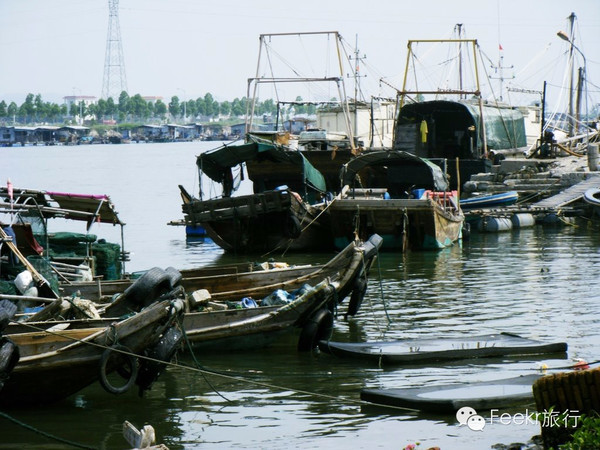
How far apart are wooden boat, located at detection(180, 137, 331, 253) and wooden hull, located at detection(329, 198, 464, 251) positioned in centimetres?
100

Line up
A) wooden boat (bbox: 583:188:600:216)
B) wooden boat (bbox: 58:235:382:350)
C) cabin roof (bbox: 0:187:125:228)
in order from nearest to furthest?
wooden boat (bbox: 58:235:382:350) < cabin roof (bbox: 0:187:125:228) < wooden boat (bbox: 583:188:600:216)

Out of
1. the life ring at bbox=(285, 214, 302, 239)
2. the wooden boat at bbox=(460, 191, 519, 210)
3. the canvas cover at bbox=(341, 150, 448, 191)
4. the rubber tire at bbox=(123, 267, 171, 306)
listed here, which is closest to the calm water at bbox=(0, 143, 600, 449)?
the rubber tire at bbox=(123, 267, 171, 306)

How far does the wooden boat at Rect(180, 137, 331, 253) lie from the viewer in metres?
28.8

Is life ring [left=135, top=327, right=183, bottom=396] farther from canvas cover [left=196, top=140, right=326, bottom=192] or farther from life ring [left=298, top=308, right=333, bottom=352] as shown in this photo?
canvas cover [left=196, top=140, right=326, bottom=192]

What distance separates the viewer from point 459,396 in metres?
11.9

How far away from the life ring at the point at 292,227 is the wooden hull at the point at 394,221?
1.05m

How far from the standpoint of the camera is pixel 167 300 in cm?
1207

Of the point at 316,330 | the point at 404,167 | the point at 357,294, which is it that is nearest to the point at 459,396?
the point at 316,330

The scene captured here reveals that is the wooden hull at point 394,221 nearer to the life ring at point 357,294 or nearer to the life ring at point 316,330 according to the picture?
the life ring at point 357,294

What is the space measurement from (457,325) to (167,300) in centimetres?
734

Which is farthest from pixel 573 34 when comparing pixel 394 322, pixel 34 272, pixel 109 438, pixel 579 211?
pixel 109 438

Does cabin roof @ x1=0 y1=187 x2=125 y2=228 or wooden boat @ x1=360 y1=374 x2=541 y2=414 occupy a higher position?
cabin roof @ x1=0 y1=187 x2=125 y2=228

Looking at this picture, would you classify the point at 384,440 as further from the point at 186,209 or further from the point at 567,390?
the point at 186,209

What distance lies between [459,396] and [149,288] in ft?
15.6
